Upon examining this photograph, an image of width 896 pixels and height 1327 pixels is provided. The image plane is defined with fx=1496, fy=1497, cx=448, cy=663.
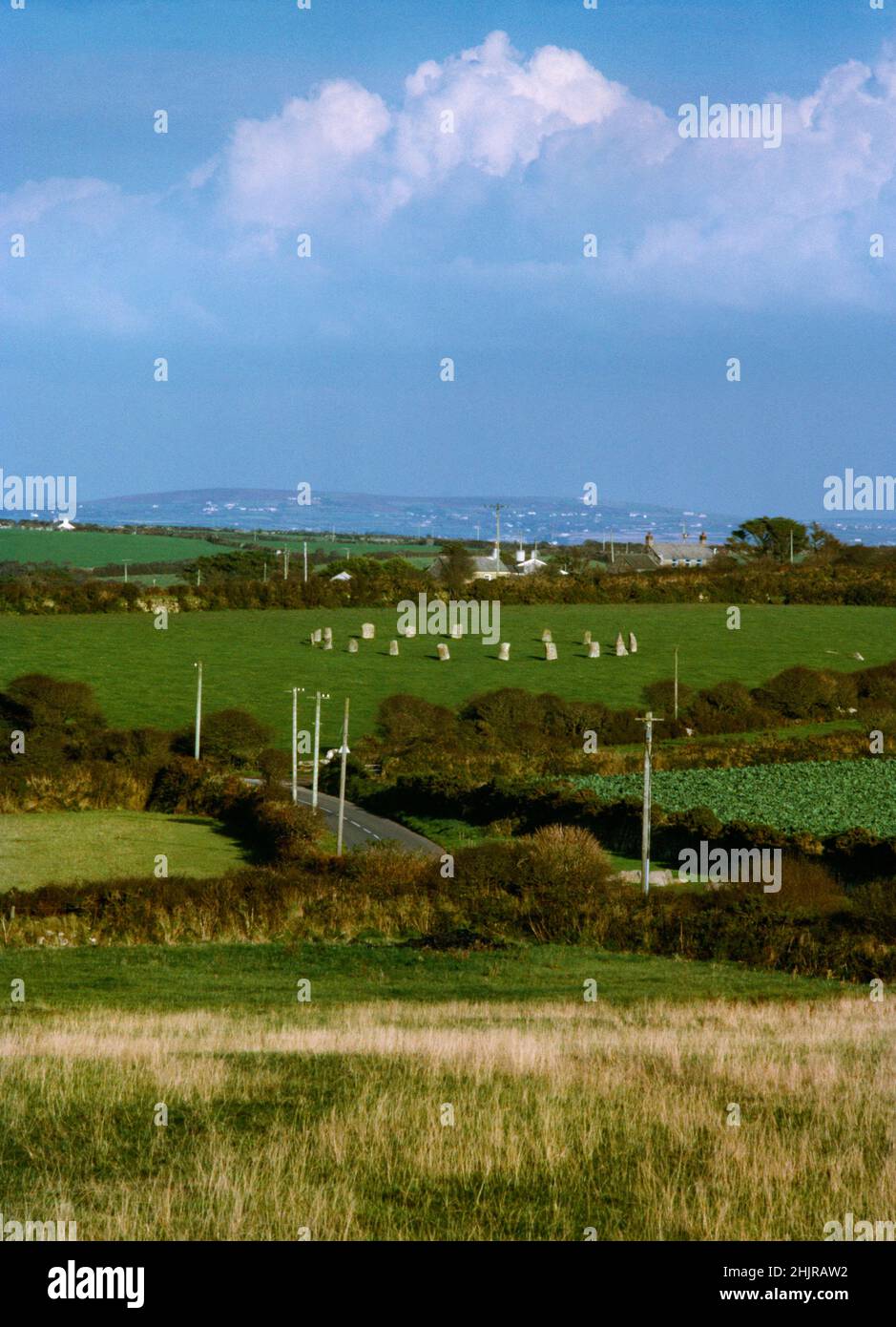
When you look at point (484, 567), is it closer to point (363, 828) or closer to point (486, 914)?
point (363, 828)

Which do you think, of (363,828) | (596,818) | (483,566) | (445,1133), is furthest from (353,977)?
(483,566)

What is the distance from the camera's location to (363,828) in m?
59.6

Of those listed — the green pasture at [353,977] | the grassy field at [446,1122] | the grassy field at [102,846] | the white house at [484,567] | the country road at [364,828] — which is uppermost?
the white house at [484,567]

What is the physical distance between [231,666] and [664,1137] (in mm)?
83171

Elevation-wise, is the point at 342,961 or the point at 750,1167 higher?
the point at 750,1167

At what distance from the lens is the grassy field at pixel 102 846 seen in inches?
1802

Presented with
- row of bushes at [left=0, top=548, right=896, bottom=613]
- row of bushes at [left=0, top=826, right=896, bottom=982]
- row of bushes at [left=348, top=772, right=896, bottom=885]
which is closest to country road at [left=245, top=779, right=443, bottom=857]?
row of bushes at [left=348, top=772, right=896, bottom=885]

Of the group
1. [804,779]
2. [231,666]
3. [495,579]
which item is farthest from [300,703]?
[495,579]

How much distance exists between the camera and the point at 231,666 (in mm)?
93188

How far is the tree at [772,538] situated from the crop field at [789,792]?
121 m

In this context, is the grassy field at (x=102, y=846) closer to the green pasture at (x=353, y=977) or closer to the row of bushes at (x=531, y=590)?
the green pasture at (x=353, y=977)

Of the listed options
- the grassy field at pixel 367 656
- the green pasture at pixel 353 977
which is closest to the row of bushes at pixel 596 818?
the grassy field at pixel 367 656

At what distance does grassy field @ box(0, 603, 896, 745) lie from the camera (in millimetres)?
87062
